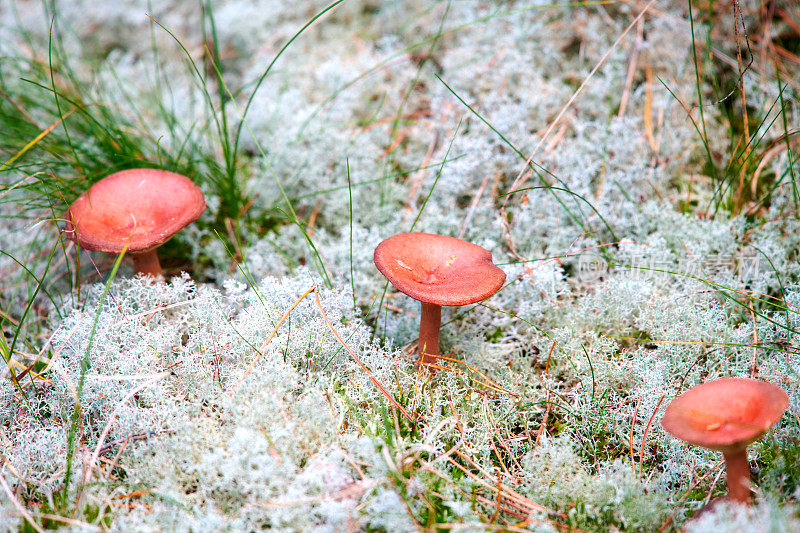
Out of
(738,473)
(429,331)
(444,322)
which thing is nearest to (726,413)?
(738,473)

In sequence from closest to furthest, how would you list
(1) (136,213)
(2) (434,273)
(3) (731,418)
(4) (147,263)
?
(3) (731,418) → (2) (434,273) → (1) (136,213) → (4) (147,263)

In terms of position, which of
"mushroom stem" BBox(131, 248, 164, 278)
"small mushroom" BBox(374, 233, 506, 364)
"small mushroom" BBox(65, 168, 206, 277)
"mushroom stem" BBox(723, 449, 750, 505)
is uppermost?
"small mushroom" BBox(65, 168, 206, 277)

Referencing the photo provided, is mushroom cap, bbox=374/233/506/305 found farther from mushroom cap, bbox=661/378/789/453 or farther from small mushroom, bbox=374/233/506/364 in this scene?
mushroom cap, bbox=661/378/789/453

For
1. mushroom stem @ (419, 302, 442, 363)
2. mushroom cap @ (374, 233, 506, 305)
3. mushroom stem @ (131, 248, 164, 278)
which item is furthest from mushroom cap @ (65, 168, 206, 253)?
mushroom stem @ (419, 302, 442, 363)

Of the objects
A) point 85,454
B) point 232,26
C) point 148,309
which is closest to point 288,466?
point 85,454

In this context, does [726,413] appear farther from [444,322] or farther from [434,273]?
[444,322]

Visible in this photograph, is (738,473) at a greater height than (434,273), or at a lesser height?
lesser

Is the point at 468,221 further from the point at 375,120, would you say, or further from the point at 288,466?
the point at 288,466
